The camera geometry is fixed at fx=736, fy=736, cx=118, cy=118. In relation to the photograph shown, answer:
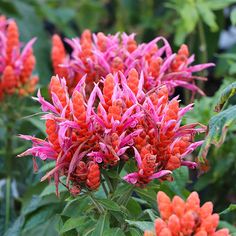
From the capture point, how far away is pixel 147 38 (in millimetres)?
4145

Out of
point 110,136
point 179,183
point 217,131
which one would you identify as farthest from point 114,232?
point 179,183

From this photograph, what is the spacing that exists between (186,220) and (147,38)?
2867 mm

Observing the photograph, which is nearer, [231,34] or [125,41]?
[125,41]

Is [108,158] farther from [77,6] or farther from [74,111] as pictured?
[77,6]

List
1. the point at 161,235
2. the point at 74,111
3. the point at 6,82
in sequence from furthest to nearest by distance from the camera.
→ 1. the point at 6,82
2. the point at 74,111
3. the point at 161,235

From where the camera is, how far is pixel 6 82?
228cm

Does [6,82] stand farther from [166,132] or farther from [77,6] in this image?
[77,6]

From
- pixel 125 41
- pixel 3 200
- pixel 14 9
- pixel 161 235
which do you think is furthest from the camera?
pixel 14 9

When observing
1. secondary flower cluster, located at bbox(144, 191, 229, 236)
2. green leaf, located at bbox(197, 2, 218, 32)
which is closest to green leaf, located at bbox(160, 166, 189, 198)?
secondary flower cluster, located at bbox(144, 191, 229, 236)

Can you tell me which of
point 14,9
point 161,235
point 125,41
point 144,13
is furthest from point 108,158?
point 144,13

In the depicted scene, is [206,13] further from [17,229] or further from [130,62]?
[17,229]

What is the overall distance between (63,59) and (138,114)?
2.61ft

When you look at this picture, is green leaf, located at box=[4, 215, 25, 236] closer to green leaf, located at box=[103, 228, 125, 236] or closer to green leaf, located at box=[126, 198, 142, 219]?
green leaf, located at box=[126, 198, 142, 219]

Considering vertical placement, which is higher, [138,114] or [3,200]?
[138,114]
